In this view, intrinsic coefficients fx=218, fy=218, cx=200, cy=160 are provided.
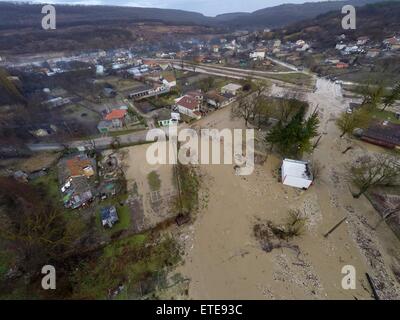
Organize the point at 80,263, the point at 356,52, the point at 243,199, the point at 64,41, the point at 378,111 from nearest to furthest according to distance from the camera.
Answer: the point at 80,263 → the point at 243,199 → the point at 378,111 → the point at 356,52 → the point at 64,41

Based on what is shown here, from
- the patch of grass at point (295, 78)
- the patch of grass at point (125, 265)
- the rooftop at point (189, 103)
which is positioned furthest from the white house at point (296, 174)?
the patch of grass at point (295, 78)

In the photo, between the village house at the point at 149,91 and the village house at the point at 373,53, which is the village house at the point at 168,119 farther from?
the village house at the point at 373,53

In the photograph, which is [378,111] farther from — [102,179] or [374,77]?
[102,179]

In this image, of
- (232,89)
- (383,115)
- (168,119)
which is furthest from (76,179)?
(383,115)

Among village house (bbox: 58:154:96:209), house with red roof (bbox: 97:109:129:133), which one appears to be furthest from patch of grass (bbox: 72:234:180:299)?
house with red roof (bbox: 97:109:129:133)

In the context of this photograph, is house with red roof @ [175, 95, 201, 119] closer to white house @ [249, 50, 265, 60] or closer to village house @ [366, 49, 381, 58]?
white house @ [249, 50, 265, 60]
